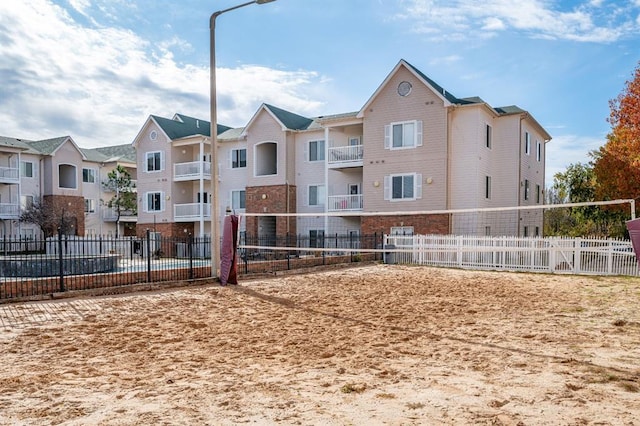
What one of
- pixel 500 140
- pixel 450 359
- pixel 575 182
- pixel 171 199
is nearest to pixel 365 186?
pixel 500 140

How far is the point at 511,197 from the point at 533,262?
8967 mm

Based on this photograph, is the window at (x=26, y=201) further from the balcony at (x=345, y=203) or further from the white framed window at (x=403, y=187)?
the white framed window at (x=403, y=187)

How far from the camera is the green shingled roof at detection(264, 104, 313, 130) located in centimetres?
3450

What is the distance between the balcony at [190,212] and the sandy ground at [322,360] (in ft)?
79.7

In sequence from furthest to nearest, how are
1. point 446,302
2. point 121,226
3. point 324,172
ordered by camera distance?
point 121,226, point 324,172, point 446,302

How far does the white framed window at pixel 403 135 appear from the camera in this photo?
1126 inches

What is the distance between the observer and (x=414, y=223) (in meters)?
28.4

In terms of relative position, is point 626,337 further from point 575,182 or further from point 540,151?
point 575,182

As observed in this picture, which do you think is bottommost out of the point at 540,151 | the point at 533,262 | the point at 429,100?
the point at 533,262

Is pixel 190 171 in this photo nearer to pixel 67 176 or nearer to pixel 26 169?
pixel 26 169

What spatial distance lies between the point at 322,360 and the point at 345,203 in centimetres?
2536

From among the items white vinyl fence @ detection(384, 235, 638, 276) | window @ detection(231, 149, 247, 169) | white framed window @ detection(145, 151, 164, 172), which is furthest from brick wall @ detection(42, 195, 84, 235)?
white vinyl fence @ detection(384, 235, 638, 276)

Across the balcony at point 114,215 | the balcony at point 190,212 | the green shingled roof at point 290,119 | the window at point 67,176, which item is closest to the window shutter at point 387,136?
the green shingled roof at point 290,119

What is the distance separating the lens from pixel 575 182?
130ft
